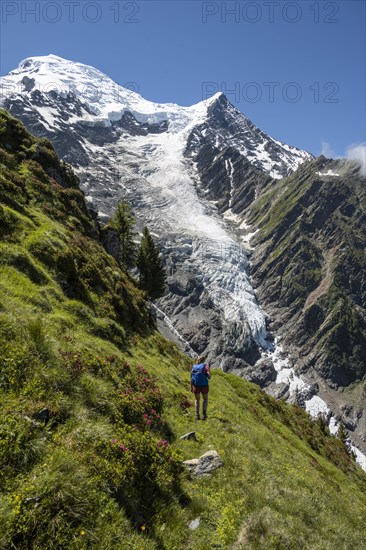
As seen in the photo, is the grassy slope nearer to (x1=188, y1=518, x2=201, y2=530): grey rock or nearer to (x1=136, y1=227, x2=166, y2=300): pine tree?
(x1=188, y1=518, x2=201, y2=530): grey rock

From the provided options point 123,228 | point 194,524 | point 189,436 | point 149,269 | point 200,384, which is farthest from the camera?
point 149,269

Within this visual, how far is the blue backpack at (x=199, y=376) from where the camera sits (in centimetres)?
1562

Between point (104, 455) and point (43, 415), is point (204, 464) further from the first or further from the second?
point (43, 415)

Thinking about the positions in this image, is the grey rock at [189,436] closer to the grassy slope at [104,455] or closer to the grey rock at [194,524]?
the grassy slope at [104,455]

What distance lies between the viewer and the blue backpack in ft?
51.2

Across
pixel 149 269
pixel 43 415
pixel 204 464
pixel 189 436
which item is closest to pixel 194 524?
pixel 204 464

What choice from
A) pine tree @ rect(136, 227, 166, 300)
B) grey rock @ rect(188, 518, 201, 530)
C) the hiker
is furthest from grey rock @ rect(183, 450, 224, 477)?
pine tree @ rect(136, 227, 166, 300)

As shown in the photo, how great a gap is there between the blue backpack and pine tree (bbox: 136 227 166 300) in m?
48.7

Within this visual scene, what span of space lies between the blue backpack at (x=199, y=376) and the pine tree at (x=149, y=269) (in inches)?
1916

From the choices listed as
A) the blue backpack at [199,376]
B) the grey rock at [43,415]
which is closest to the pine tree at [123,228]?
the blue backpack at [199,376]

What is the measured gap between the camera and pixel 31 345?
9.08 m

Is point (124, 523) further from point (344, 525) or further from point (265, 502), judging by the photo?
point (344, 525)

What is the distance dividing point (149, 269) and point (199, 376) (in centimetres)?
5034

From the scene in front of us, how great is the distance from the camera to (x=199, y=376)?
1574 centimetres
